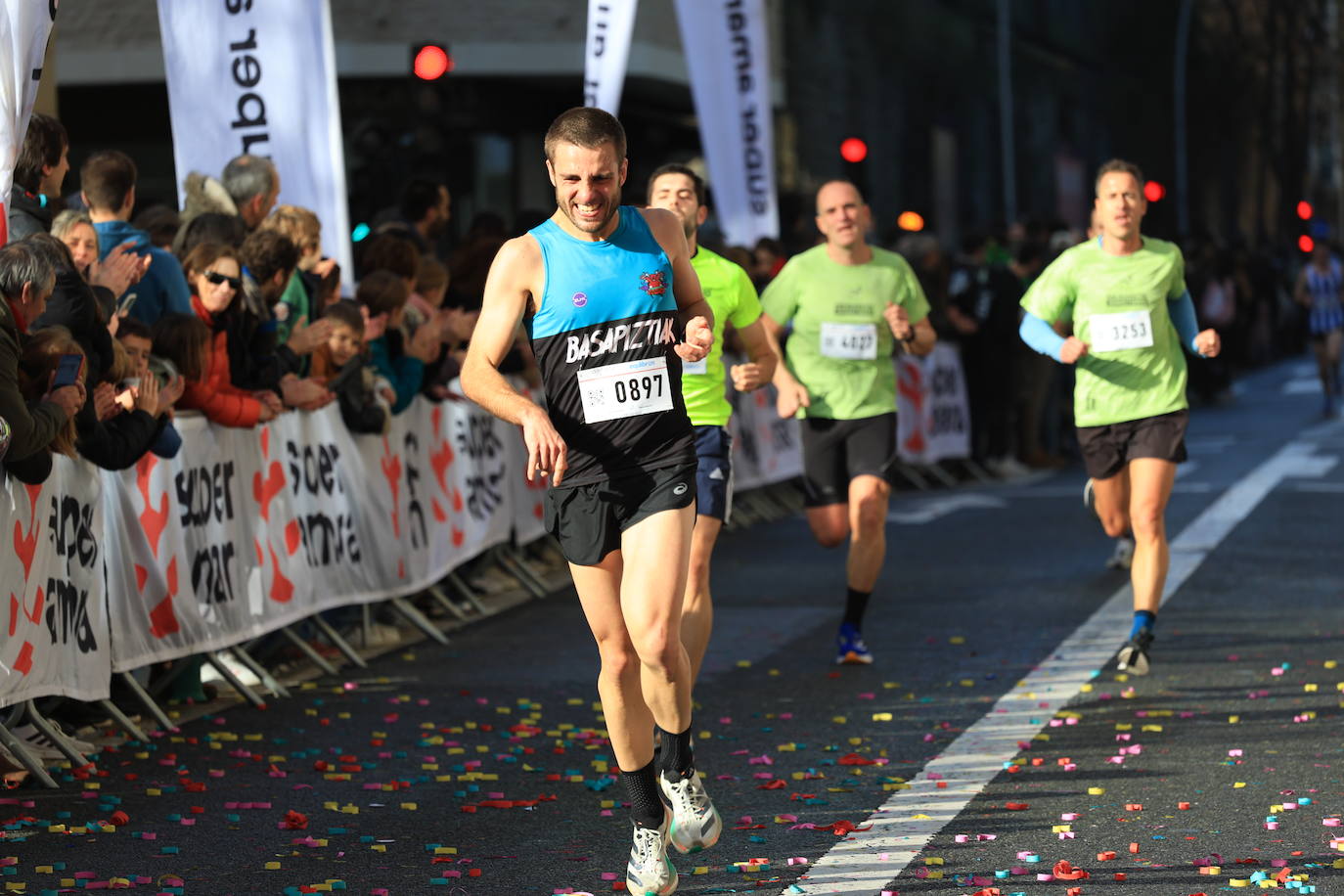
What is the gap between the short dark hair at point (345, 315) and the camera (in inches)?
401

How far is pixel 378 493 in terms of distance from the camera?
10.6 meters

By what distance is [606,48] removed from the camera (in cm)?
1470

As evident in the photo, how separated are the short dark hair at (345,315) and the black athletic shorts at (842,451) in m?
2.08

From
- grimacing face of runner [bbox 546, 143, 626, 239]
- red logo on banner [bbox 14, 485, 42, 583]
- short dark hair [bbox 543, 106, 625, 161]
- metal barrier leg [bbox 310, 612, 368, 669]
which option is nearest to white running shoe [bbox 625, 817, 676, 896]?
grimacing face of runner [bbox 546, 143, 626, 239]

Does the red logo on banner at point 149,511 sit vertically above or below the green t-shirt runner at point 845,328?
below

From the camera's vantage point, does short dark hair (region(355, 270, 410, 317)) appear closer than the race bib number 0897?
No

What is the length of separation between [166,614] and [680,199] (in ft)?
8.02

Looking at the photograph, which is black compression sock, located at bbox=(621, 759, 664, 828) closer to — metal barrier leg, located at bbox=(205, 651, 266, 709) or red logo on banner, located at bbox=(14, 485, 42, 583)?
red logo on banner, located at bbox=(14, 485, 42, 583)

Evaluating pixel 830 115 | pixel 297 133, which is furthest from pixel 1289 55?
pixel 297 133

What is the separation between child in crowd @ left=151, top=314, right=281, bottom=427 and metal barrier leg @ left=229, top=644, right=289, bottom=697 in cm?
89

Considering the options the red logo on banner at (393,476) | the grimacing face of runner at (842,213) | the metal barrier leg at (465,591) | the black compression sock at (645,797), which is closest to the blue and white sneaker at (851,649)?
the grimacing face of runner at (842,213)

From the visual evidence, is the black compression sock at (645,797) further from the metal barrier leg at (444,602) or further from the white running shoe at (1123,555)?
the white running shoe at (1123,555)

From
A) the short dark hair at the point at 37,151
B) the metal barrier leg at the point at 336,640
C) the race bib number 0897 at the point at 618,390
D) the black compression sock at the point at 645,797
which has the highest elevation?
the short dark hair at the point at 37,151

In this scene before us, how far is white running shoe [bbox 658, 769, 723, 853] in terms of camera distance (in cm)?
593
